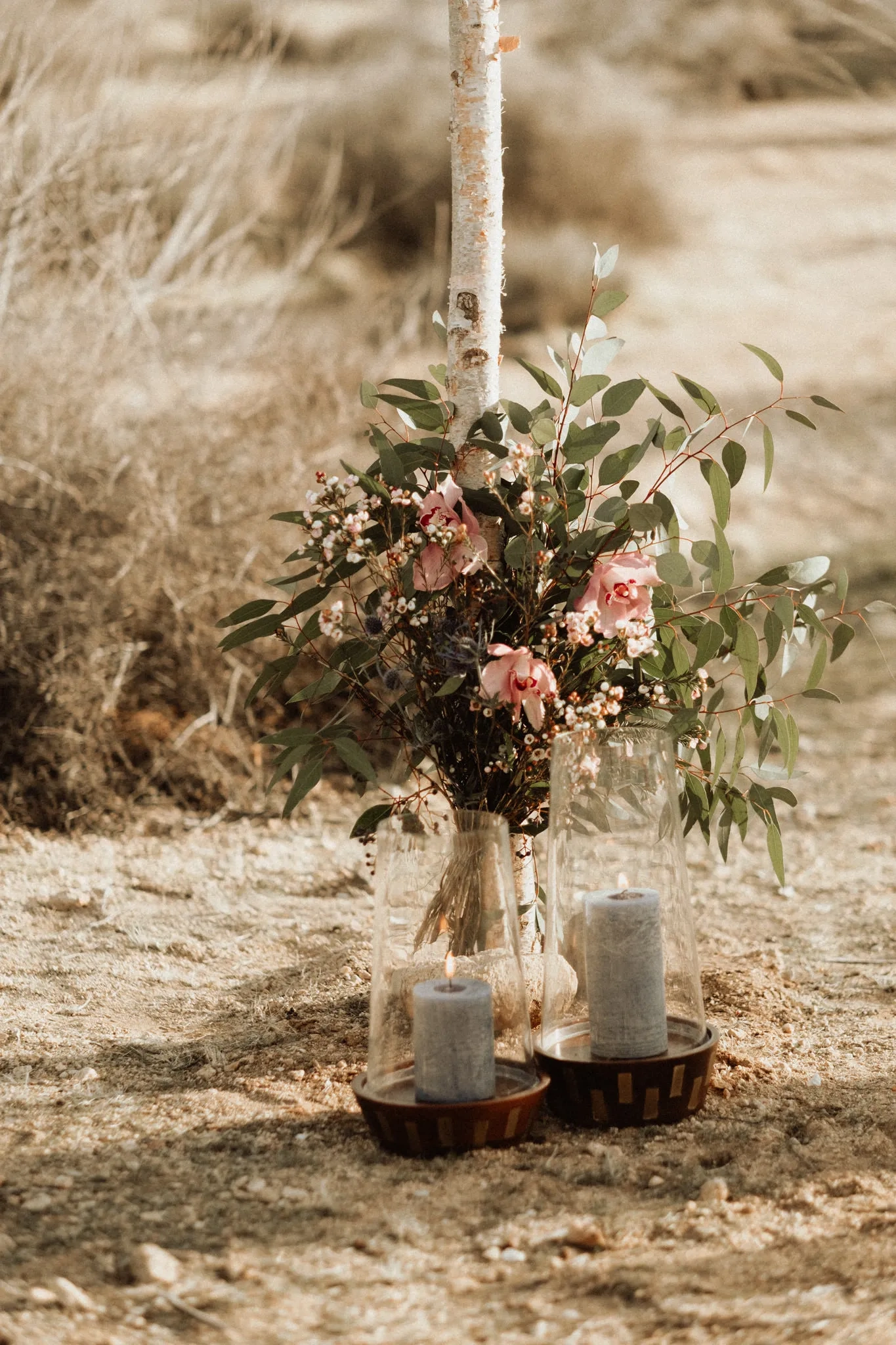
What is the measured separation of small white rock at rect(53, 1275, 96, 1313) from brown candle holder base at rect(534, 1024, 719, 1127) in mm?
695

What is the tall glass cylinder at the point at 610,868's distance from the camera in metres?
1.93

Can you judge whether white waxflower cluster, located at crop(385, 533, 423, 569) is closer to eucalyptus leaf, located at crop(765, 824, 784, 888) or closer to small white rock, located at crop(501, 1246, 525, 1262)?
eucalyptus leaf, located at crop(765, 824, 784, 888)

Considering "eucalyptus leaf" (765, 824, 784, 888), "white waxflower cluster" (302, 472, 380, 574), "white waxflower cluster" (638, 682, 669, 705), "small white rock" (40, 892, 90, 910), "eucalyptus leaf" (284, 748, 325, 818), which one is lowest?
"small white rock" (40, 892, 90, 910)

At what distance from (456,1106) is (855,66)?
11.5 metres

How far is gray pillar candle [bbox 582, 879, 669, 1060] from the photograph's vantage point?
183 centimetres

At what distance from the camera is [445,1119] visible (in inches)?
68.1

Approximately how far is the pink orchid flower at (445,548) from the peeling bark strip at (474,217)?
0.71 ft

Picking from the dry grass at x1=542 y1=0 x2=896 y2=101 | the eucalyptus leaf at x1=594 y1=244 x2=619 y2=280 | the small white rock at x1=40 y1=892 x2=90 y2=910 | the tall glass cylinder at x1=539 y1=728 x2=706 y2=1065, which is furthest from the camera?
the dry grass at x1=542 y1=0 x2=896 y2=101

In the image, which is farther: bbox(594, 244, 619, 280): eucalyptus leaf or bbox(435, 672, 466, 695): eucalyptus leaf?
bbox(594, 244, 619, 280): eucalyptus leaf

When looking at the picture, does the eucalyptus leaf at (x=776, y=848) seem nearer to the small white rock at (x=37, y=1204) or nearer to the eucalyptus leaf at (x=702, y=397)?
the eucalyptus leaf at (x=702, y=397)

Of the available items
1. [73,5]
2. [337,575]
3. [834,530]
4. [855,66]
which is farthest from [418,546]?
[855,66]

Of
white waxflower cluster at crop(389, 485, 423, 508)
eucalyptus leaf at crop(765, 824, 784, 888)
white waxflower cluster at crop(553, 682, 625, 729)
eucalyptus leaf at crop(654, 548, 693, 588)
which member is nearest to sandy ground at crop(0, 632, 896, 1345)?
eucalyptus leaf at crop(765, 824, 784, 888)

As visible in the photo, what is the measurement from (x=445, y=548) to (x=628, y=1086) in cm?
80

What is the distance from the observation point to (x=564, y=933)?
196cm
